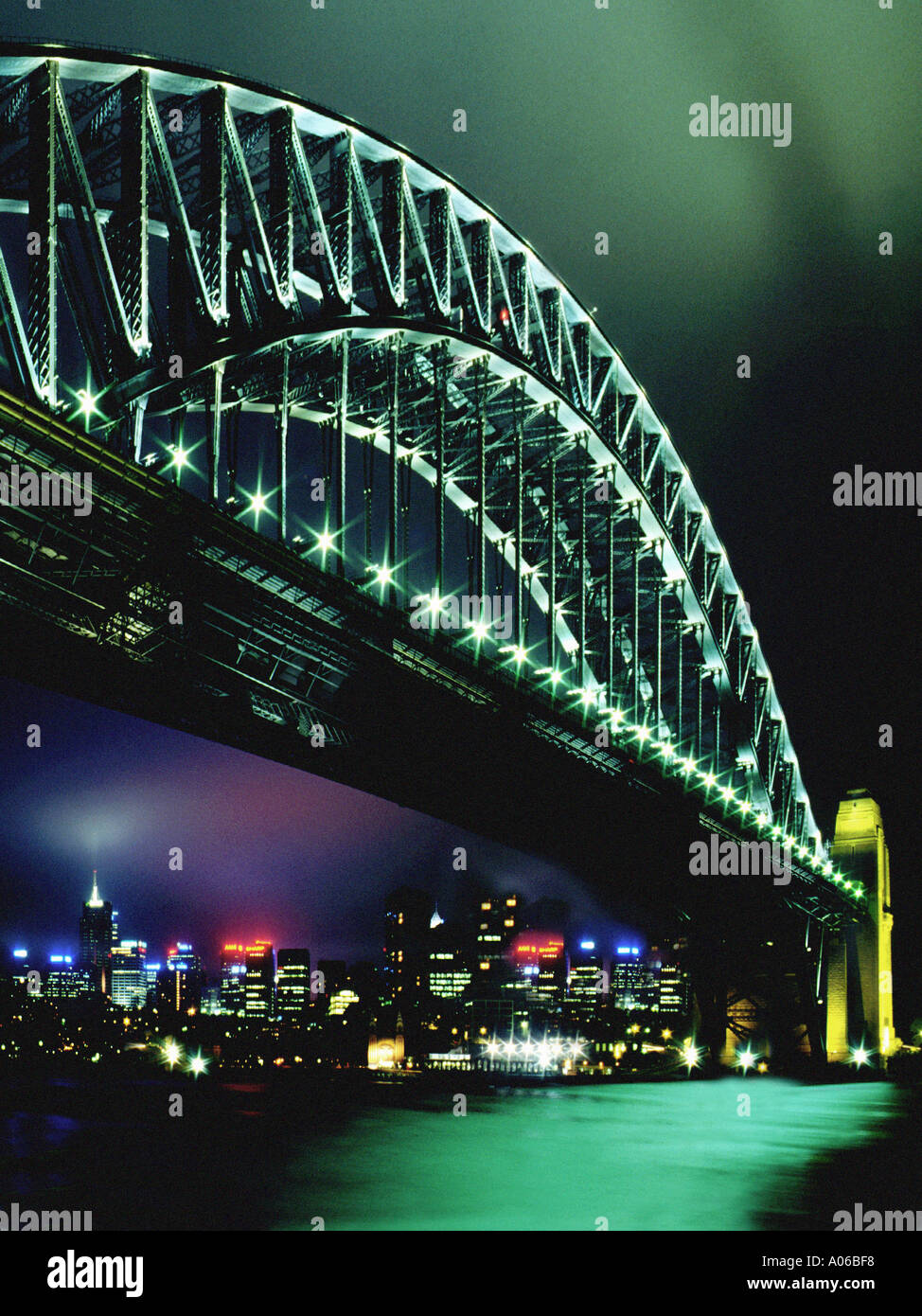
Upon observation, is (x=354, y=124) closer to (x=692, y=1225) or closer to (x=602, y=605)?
(x=692, y=1225)

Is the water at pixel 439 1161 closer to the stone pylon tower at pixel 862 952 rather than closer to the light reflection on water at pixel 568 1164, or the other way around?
the light reflection on water at pixel 568 1164

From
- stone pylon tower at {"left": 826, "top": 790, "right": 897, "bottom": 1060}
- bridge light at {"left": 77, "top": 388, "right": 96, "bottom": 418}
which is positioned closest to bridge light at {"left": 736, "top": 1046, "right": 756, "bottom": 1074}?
stone pylon tower at {"left": 826, "top": 790, "right": 897, "bottom": 1060}

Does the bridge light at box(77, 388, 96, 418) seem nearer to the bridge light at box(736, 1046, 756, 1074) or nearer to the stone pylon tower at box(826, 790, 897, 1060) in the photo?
the bridge light at box(736, 1046, 756, 1074)

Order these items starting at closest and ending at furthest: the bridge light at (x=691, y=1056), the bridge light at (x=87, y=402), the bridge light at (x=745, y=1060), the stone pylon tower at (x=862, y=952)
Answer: the bridge light at (x=87, y=402)
the bridge light at (x=691, y=1056)
the bridge light at (x=745, y=1060)
the stone pylon tower at (x=862, y=952)

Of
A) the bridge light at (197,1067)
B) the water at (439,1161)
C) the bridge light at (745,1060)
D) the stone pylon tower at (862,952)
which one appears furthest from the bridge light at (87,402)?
the stone pylon tower at (862,952)
